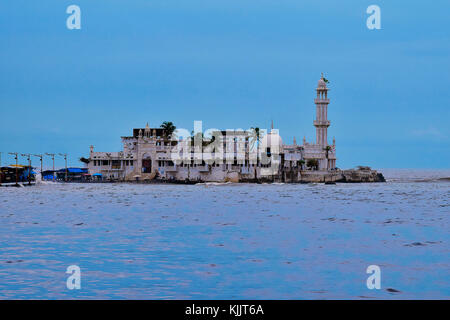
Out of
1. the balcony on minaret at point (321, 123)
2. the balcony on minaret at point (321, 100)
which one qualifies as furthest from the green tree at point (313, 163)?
the balcony on minaret at point (321, 100)

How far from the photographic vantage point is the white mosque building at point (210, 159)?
13725 centimetres

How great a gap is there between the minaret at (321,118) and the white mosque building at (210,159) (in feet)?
11.3

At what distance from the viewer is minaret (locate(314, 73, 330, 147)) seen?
149 meters

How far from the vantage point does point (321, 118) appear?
149500 millimetres

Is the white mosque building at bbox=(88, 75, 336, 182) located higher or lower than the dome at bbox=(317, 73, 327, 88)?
lower

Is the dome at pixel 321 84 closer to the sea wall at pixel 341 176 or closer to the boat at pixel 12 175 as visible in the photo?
the sea wall at pixel 341 176

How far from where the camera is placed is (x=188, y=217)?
51219 millimetres

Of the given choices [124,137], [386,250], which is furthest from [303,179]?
[386,250]

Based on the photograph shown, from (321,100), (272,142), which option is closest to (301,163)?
(272,142)

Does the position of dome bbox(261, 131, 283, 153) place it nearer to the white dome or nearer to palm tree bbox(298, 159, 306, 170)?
palm tree bbox(298, 159, 306, 170)

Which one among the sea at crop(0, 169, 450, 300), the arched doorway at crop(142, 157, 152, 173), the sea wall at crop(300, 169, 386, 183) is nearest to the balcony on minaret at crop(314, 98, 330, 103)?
the sea wall at crop(300, 169, 386, 183)

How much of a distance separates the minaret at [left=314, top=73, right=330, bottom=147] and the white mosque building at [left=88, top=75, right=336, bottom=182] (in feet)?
11.3

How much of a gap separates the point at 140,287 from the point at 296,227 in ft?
73.8
